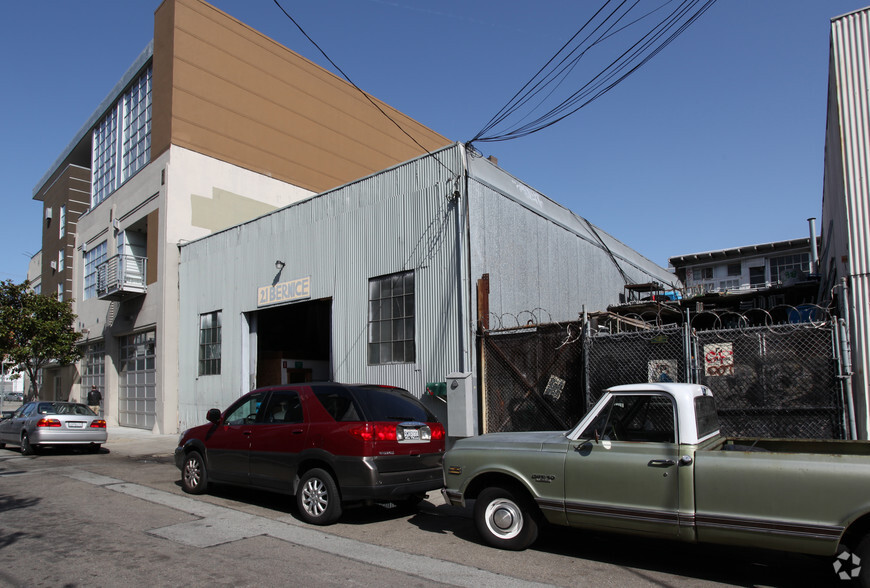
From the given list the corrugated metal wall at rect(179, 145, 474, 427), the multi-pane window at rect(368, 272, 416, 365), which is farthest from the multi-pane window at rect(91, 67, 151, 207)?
the multi-pane window at rect(368, 272, 416, 365)

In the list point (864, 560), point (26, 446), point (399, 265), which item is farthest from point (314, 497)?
point (26, 446)

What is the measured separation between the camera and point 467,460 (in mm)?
6402

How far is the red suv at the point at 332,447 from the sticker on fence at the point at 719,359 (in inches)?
159

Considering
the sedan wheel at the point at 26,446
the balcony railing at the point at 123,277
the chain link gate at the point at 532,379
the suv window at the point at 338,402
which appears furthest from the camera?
the balcony railing at the point at 123,277

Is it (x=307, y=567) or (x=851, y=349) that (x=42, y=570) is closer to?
(x=307, y=567)

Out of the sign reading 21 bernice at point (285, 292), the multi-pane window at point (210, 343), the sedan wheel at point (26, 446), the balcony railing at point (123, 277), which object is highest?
the balcony railing at point (123, 277)

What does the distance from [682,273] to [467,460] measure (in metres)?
44.7

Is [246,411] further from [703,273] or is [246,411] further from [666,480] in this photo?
[703,273]

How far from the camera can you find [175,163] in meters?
21.5

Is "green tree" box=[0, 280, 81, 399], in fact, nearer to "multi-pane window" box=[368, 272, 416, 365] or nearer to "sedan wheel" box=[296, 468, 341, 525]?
"multi-pane window" box=[368, 272, 416, 365]

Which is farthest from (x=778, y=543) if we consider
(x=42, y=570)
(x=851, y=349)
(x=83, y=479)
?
(x=83, y=479)

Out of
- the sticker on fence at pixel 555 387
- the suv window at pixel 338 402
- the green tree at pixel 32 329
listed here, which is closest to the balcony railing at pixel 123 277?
the green tree at pixel 32 329

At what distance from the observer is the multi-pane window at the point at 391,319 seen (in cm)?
1327

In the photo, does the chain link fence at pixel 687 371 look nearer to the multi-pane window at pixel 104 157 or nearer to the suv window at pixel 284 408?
the suv window at pixel 284 408
